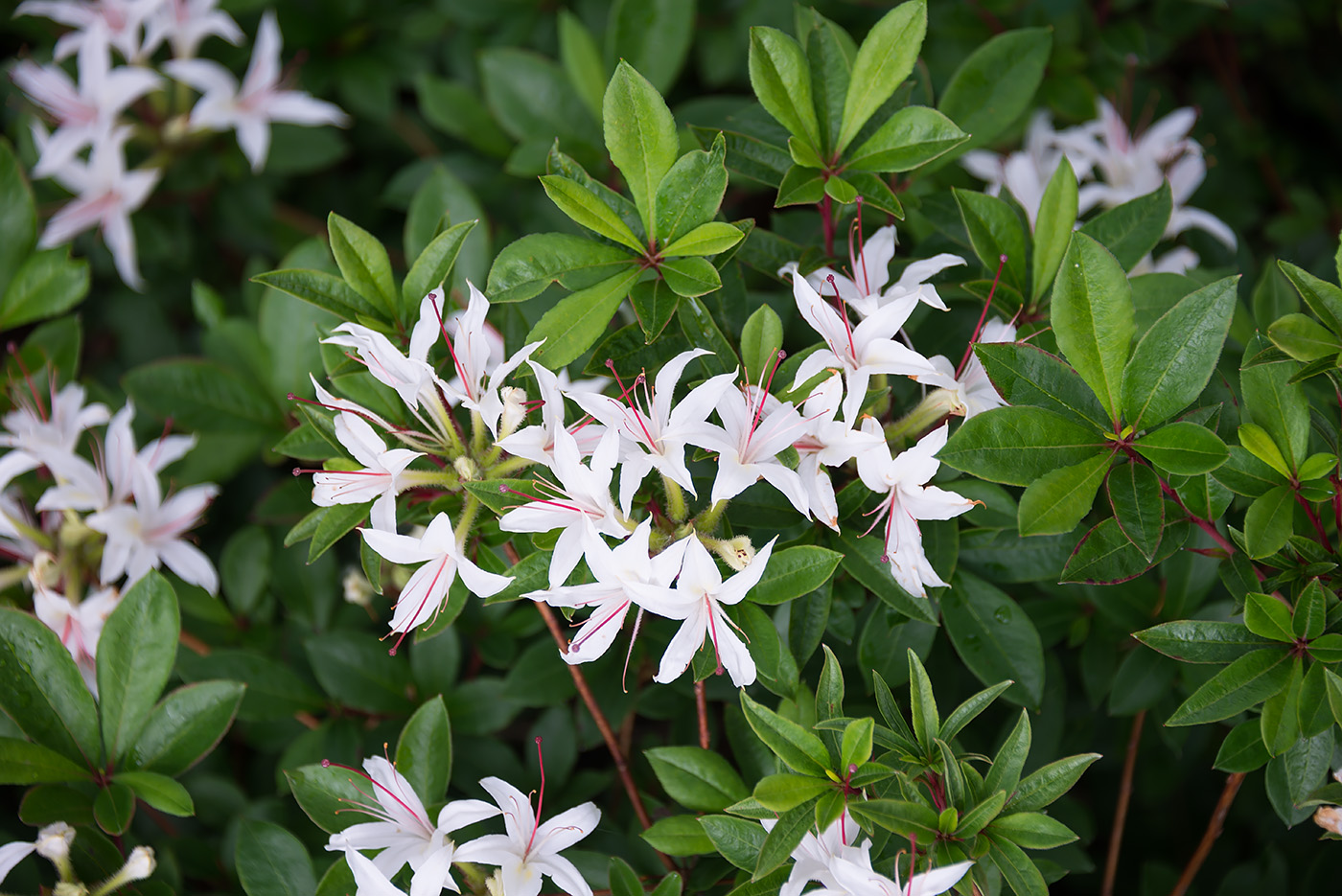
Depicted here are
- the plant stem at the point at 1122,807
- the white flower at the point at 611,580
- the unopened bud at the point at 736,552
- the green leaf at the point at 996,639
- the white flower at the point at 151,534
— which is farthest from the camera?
the white flower at the point at 151,534

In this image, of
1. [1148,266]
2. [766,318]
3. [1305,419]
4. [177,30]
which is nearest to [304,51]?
[177,30]

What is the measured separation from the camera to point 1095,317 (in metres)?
1.03

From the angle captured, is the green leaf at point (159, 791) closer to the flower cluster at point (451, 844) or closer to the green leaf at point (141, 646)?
the green leaf at point (141, 646)

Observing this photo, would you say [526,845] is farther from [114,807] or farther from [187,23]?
[187,23]

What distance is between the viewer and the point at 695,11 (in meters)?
2.17

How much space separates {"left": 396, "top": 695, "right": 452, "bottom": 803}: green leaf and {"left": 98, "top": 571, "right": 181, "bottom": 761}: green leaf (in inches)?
13.9

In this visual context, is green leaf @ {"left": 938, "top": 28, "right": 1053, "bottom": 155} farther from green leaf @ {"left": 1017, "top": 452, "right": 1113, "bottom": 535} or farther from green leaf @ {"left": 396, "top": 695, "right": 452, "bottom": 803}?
green leaf @ {"left": 396, "top": 695, "right": 452, "bottom": 803}

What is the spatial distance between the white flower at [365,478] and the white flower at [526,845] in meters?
0.33

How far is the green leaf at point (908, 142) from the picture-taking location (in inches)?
45.4

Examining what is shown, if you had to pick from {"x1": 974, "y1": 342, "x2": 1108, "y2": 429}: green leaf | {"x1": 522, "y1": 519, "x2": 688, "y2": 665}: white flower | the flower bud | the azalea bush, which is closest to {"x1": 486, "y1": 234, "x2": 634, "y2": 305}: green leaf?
the azalea bush

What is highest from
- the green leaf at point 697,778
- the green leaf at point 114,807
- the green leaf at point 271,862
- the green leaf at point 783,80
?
the green leaf at point 783,80

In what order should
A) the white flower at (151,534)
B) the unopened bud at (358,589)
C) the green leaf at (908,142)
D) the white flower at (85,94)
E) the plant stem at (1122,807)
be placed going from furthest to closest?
1. the white flower at (85,94)
2. the unopened bud at (358,589)
3. the white flower at (151,534)
4. the plant stem at (1122,807)
5. the green leaf at (908,142)

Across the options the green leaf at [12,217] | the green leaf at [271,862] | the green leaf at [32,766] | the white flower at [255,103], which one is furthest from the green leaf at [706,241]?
the green leaf at [12,217]

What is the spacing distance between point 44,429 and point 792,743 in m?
1.27
